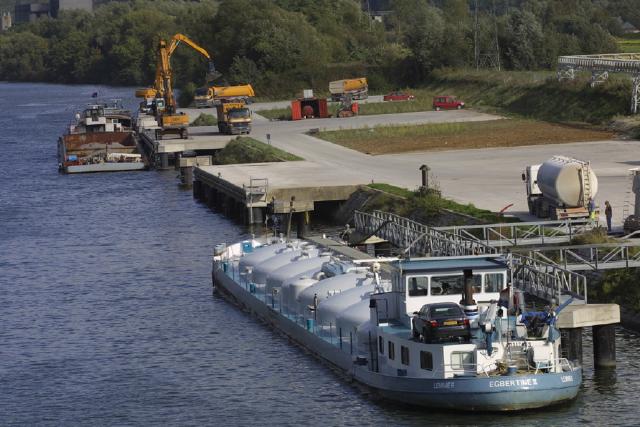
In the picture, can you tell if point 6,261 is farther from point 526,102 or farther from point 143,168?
point 526,102

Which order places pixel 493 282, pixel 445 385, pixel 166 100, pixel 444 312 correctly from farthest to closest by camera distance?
pixel 166 100 → pixel 493 282 → pixel 445 385 → pixel 444 312

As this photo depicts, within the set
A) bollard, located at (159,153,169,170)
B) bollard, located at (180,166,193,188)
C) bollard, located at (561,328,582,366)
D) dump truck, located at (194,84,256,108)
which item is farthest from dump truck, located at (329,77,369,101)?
bollard, located at (561,328,582,366)

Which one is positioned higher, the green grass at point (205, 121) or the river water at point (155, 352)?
the green grass at point (205, 121)

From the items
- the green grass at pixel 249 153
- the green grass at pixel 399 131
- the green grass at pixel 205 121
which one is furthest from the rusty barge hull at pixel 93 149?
the green grass at pixel 399 131

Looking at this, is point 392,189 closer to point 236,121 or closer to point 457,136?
point 457,136

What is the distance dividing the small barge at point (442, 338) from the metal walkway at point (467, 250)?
2.49m

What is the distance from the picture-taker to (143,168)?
122m

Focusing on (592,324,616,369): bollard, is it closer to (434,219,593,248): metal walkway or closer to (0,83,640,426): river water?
(0,83,640,426): river water

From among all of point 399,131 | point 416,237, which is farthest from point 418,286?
point 399,131

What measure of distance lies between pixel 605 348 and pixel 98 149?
86.1 m

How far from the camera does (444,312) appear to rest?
42.5 meters

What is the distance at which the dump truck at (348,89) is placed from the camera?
161 meters

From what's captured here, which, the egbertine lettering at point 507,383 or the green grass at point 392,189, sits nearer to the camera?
the egbertine lettering at point 507,383

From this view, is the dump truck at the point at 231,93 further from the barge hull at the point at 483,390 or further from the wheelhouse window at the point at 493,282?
the barge hull at the point at 483,390
